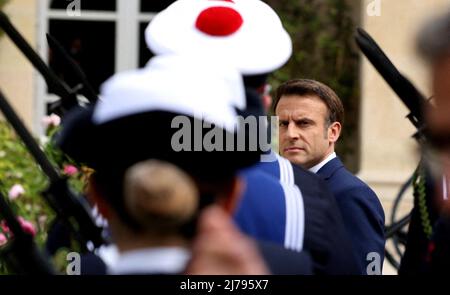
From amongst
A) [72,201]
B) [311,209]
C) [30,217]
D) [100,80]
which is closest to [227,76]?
[311,209]

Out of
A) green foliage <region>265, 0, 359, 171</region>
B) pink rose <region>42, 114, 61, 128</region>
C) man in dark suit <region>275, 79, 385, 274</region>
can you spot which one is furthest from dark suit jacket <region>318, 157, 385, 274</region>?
green foliage <region>265, 0, 359, 171</region>

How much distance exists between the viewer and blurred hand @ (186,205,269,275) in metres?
1.72

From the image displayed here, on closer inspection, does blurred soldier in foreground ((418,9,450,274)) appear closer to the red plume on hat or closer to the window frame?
the red plume on hat

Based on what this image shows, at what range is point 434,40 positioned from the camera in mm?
2143

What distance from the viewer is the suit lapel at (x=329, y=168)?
13.1 ft

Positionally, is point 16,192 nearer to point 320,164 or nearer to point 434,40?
point 320,164

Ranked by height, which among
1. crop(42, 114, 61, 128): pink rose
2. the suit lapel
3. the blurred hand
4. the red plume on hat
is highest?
the red plume on hat

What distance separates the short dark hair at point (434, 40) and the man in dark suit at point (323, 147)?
1.68m

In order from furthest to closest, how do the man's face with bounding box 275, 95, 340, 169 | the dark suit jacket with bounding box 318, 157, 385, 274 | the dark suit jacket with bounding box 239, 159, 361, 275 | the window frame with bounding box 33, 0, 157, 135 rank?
1. the window frame with bounding box 33, 0, 157, 135
2. the man's face with bounding box 275, 95, 340, 169
3. the dark suit jacket with bounding box 318, 157, 385, 274
4. the dark suit jacket with bounding box 239, 159, 361, 275

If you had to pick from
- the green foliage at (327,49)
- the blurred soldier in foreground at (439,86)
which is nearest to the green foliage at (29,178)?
the green foliage at (327,49)

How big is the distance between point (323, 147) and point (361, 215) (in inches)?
16.2

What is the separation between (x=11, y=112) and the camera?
2705 mm

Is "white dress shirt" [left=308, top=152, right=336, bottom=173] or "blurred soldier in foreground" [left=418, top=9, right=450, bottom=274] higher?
"blurred soldier in foreground" [left=418, top=9, right=450, bottom=274]
